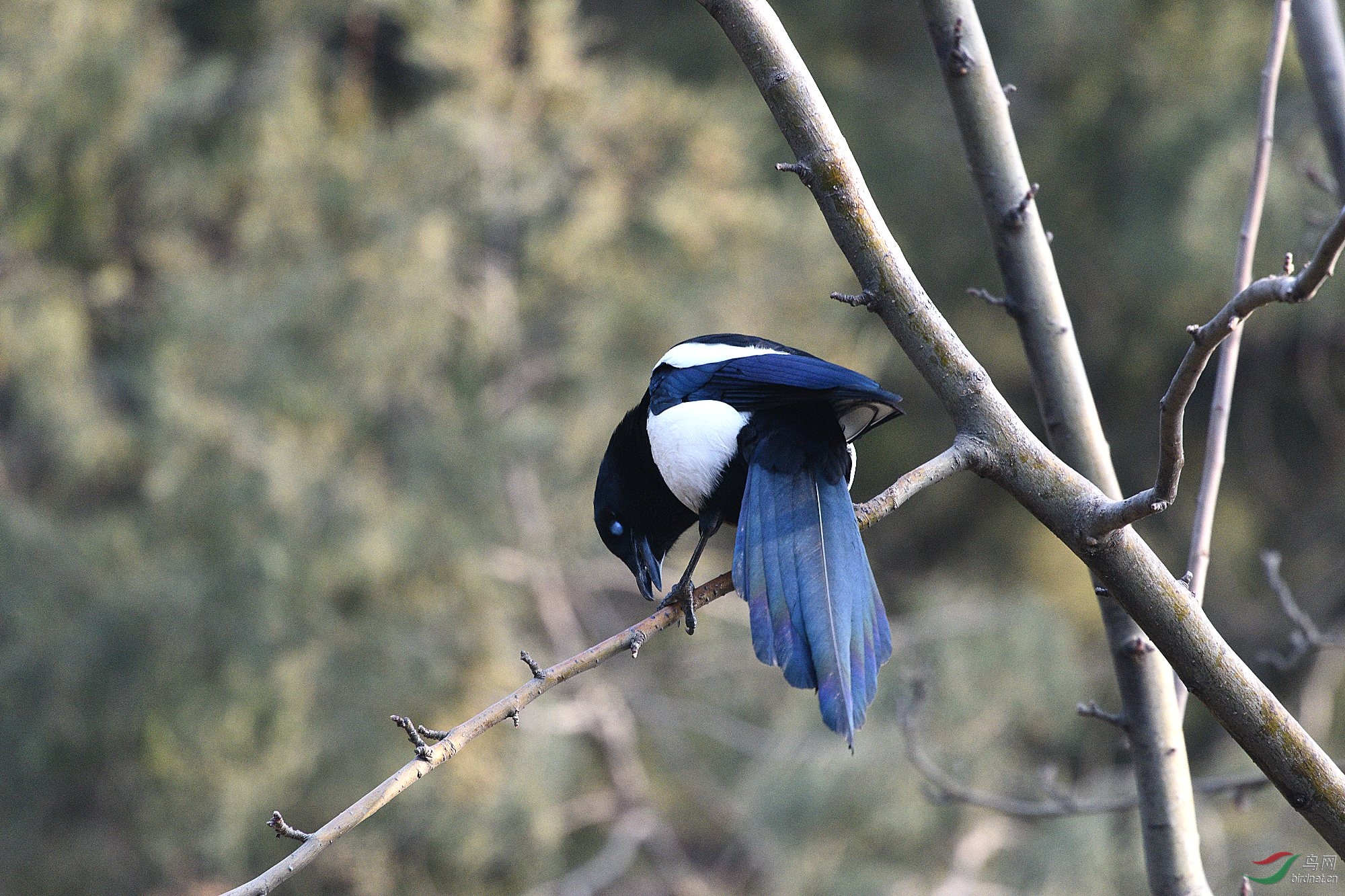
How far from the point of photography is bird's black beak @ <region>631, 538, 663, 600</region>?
183cm

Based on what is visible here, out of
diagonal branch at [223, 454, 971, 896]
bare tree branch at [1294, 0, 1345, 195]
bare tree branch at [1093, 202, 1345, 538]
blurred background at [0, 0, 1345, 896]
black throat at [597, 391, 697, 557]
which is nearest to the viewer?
bare tree branch at [1093, 202, 1345, 538]

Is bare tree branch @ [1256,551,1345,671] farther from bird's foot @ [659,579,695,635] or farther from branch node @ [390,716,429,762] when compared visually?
branch node @ [390,716,429,762]

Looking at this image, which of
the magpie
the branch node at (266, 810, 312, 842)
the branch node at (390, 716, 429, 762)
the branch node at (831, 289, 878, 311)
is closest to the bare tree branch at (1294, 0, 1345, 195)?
the magpie

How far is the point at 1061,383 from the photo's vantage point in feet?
4.01

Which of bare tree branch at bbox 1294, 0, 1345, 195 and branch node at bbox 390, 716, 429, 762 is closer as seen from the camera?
branch node at bbox 390, 716, 429, 762

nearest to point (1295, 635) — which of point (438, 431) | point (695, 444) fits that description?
point (695, 444)

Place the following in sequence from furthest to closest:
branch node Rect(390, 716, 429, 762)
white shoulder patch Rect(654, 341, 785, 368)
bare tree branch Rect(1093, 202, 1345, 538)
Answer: white shoulder patch Rect(654, 341, 785, 368)
branch node Rect(390, 716, 429, 762)
bare tree branch Rect(1093, 202, 1345, 538)

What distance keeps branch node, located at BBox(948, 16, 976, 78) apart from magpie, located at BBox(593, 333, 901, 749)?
0.33 metres

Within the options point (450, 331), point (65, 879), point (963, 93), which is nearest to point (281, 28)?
point (450, 331)

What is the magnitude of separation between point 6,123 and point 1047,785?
3.59 metres

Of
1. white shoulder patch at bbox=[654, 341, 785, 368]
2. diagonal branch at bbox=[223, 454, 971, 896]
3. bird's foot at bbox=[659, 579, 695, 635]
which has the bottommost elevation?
diagonal branch at bbox=[223, 454, 971, 896]

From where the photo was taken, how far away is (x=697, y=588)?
4.02ft

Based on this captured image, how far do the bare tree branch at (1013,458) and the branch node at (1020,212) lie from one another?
0.83ft

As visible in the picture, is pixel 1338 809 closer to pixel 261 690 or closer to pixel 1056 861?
pixel 1056 861
